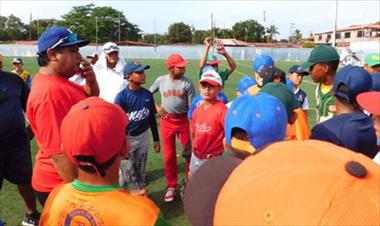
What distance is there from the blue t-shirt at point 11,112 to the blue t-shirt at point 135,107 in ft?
3.87

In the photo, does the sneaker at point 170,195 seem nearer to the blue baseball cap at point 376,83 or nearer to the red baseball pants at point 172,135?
the red baseball pants at point 172,135

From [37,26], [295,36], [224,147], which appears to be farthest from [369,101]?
[295,36]

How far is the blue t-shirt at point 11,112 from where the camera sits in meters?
4.01

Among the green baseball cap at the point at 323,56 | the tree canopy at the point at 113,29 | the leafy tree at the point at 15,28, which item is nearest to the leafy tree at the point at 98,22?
the tree canopy at the point at 113,29

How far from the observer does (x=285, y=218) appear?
0.95 metres

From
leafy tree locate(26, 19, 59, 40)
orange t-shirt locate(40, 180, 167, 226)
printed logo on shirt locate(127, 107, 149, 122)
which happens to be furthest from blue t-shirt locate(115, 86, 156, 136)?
leafy tree locate(26, 19, 59, 40)

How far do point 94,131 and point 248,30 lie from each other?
9530cm

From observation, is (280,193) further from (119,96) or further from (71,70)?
(119,96)

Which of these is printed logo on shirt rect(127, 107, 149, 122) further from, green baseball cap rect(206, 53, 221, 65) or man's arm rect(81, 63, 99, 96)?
green baseball cap rect(206, 53, 221, 65)

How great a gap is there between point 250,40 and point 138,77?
9292 cm

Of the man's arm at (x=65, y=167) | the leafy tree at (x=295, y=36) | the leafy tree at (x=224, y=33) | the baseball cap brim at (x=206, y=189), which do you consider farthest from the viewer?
the leafy tree at (x=295, y=36)

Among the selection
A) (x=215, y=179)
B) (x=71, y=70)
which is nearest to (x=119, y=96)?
(x=71, y=70)

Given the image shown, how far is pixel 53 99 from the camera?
8.69ft

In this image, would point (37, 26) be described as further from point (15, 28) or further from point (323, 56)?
point (323, 56)
